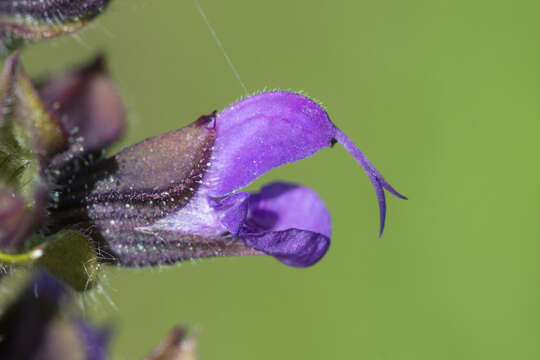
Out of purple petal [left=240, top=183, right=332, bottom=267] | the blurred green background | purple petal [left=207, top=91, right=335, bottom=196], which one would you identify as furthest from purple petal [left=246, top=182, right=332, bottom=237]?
the blurred green background

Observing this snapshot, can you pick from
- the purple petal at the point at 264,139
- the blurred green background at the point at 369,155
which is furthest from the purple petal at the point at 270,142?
the blurred green background at the point at 369,155

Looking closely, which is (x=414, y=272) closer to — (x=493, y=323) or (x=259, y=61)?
(x=493, y=323)

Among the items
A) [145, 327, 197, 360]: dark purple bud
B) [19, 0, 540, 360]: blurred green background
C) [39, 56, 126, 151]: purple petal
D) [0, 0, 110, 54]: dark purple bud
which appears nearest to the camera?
[0, 0, 110, 54]: dark purple bud

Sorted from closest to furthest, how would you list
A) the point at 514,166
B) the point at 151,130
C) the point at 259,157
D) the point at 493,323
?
the point at 259,157
the point at 493,323
the point at 514,166
the point at 151,130

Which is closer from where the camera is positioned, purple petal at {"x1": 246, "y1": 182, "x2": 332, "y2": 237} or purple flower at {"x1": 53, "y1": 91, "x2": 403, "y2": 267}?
purple flower at {"x1": 53, "y1": 91, "x2": 403, "y2": 267}

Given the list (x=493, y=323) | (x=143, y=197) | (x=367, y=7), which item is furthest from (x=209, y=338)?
(x=143, y=197)

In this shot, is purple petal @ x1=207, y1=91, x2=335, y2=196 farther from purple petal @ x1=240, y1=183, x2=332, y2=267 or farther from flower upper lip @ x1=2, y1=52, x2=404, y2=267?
purple petal @ x1=240, y1=183, x2=332, y2=267
